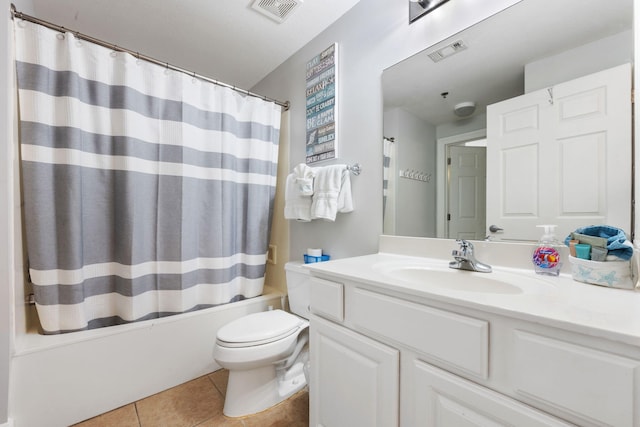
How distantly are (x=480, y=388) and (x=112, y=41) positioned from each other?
262 centimetres

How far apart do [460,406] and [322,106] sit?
5.13 feet

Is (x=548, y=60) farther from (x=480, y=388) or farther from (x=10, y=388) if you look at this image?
(x=10, y=388)

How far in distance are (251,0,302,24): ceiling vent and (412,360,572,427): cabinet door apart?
1.78 m

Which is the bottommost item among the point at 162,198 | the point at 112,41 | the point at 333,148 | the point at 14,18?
the point at 162,198

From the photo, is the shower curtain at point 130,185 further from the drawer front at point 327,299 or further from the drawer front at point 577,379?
the drawer front at point 577,379

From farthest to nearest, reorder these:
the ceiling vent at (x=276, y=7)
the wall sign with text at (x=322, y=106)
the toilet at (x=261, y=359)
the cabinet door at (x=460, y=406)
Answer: the wall sign with text at (x=322, y=106)
the ceiling vent at (x=276, y=7)
the toilet at (x=261, y=359)
the cabinet door at (x=460, y=406)

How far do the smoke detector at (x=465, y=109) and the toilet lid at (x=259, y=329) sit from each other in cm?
124

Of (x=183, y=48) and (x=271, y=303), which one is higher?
(x=183, y=48)

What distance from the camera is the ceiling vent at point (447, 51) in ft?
3.63

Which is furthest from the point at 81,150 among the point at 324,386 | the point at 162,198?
the point at 324,386

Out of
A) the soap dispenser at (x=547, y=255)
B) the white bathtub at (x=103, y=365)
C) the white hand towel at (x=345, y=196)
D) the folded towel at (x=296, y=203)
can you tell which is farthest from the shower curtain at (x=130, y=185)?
the soap dispenser at (x=547, y=255)

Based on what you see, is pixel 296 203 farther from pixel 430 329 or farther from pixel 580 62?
pixel 580 62

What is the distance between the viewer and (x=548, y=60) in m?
0.91

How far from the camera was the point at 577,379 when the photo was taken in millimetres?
472
